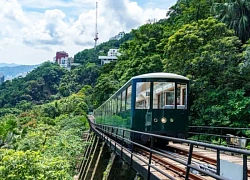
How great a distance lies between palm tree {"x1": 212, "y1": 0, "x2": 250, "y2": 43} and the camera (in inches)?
871

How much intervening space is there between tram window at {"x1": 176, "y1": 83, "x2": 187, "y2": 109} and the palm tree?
529 inches

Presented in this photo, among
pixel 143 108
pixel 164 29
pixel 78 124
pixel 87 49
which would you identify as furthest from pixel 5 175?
pixel 87 49

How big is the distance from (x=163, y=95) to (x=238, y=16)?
49.7 ft

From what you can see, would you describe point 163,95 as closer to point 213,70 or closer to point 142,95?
point 142,95

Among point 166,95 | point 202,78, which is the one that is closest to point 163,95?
point 166,95

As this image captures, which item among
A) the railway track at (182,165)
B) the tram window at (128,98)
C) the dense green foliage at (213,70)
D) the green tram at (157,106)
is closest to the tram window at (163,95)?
the green tram at (157,106)

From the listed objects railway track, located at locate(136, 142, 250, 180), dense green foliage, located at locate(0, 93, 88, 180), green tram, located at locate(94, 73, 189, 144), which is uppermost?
green tram, located at locate(94, 73, 189, 144)

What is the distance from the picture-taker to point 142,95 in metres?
10.5

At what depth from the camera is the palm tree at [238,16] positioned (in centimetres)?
2212

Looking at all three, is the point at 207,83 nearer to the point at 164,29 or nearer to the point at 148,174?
the point at 148,174

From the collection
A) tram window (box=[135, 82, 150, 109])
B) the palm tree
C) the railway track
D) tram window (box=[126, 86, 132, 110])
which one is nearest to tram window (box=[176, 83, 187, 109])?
tram window (box=[135, 82, 150, 109])

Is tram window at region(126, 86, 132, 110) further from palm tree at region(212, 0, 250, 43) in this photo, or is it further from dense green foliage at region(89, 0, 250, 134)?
palm tree at region(212, 0, 250, 43)

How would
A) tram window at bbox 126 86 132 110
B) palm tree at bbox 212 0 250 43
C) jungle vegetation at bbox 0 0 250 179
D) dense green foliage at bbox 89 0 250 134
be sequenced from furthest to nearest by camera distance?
palm tree at bbox 212 0 250 43, dense green foliage at bbox 89 0 250 134, jungle vegetation at bbox 0 0 250 179, tram window at bbox 126 86 132 110

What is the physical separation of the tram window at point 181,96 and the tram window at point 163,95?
0.76 ft
